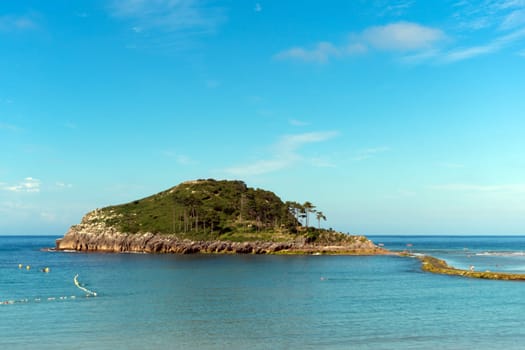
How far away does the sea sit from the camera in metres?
47.5

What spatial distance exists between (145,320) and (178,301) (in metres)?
15.5

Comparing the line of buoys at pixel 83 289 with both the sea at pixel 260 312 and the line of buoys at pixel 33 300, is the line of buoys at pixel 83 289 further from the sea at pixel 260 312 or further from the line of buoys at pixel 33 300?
the line of buoys at pixel 33 300

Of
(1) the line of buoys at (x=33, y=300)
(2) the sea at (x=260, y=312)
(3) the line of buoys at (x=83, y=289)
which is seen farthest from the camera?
(3) the line of buoys at (x=83, y=289)

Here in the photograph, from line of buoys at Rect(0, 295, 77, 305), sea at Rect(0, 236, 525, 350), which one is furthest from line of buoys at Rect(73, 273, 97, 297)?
line of buoys at Rect(0, 295, 77, 305)

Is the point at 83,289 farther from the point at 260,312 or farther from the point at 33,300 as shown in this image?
the point at 260,312

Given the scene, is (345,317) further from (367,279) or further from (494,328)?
(367,279)

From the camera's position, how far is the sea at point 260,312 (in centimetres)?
4747

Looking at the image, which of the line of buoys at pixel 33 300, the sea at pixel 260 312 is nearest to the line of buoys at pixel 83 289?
the sea at pixel 260 312

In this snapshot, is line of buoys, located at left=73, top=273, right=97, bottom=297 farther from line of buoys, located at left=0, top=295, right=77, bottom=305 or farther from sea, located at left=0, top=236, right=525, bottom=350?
line of buoys, located at left=0, top=295, right=77, bottom=305

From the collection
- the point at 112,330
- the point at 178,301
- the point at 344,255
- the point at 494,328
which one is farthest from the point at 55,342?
the point at 344,255

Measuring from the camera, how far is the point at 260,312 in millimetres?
63469

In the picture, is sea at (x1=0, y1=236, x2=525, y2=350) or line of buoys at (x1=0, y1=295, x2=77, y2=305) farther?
line of buoys at (x1=0, y1=295, x2=77, y2=305)

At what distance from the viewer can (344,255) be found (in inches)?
7283

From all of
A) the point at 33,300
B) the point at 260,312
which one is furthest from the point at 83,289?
the point at 260,312
